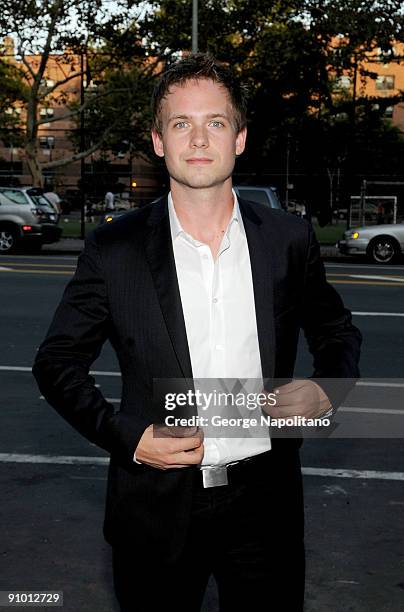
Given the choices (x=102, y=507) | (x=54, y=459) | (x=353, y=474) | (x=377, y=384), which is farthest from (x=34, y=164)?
(x=102, y=507)

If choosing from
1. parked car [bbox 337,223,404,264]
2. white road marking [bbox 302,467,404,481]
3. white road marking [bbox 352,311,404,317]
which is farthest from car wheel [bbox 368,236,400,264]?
white road marking [bbox 302,467,404,481]

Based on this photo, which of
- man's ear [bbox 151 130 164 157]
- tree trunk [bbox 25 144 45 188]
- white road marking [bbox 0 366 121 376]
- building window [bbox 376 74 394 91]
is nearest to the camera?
man's ear [bbox 151 130 164 157]

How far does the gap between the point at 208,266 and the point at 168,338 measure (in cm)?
23

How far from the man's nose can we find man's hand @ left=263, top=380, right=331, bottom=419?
0.62m

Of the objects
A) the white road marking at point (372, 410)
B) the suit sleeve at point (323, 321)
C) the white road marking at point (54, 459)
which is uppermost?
the suit sleeve at point (323, 321)

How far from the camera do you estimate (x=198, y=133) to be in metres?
2.24

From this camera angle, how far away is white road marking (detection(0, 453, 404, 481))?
18.4 feet

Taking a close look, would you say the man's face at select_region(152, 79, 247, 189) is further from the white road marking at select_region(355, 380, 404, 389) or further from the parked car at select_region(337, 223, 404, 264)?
the parked car at select_region(337, 223, 404, 264)

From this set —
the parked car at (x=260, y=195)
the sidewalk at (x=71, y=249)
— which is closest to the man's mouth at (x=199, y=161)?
the parked car at (x=260, y=195)

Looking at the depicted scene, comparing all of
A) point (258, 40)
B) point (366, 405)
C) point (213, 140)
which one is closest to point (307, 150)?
point (258, 40)

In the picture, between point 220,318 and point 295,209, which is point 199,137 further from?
point 295,209

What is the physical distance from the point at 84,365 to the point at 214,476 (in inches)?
16.3

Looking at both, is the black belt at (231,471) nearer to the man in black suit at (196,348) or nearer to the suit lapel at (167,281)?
the man in black suit at (196,348)

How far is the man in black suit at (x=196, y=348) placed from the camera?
7.20 ft
